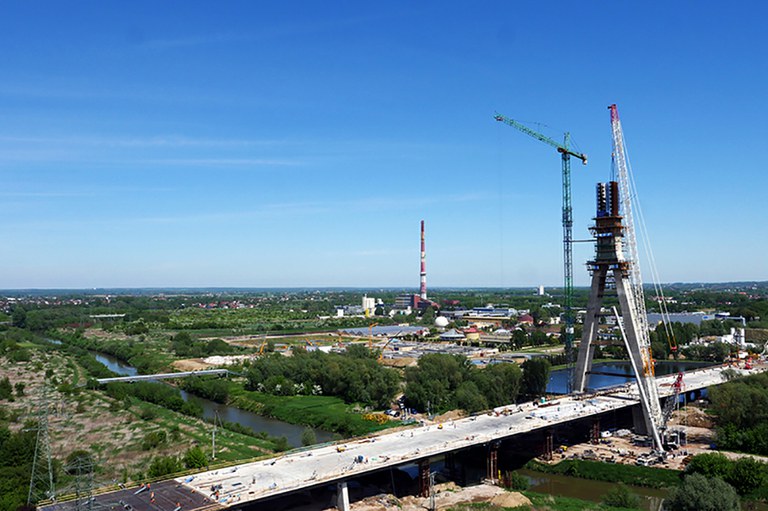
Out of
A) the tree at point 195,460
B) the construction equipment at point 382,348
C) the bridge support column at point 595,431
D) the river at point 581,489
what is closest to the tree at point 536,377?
the bridge support column at point 595,431

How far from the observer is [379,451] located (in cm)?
4641

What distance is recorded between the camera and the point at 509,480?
49000 millimetres

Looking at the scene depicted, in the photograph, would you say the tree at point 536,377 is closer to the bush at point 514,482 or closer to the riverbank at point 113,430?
the bush at point 514,482

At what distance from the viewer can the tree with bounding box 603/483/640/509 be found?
141 feet

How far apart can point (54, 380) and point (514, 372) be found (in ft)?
222

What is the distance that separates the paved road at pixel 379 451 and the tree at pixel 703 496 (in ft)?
46.2

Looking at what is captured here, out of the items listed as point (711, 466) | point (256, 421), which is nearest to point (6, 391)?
point (256, 421)

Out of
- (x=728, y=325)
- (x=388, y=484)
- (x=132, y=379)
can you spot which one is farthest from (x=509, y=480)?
(x=728, y=325)

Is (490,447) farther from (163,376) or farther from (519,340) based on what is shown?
(519,340)

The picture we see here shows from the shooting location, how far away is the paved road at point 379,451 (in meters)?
37.9

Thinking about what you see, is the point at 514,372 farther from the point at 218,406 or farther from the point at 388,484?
the point at 218,406

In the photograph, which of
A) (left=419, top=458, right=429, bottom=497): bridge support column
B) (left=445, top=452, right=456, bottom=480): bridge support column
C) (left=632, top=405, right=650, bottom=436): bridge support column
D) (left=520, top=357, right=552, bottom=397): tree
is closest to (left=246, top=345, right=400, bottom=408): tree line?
(left=520, top=357, right=552, bottom=397): tree

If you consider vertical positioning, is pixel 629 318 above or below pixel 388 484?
above

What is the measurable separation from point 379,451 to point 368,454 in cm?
113
